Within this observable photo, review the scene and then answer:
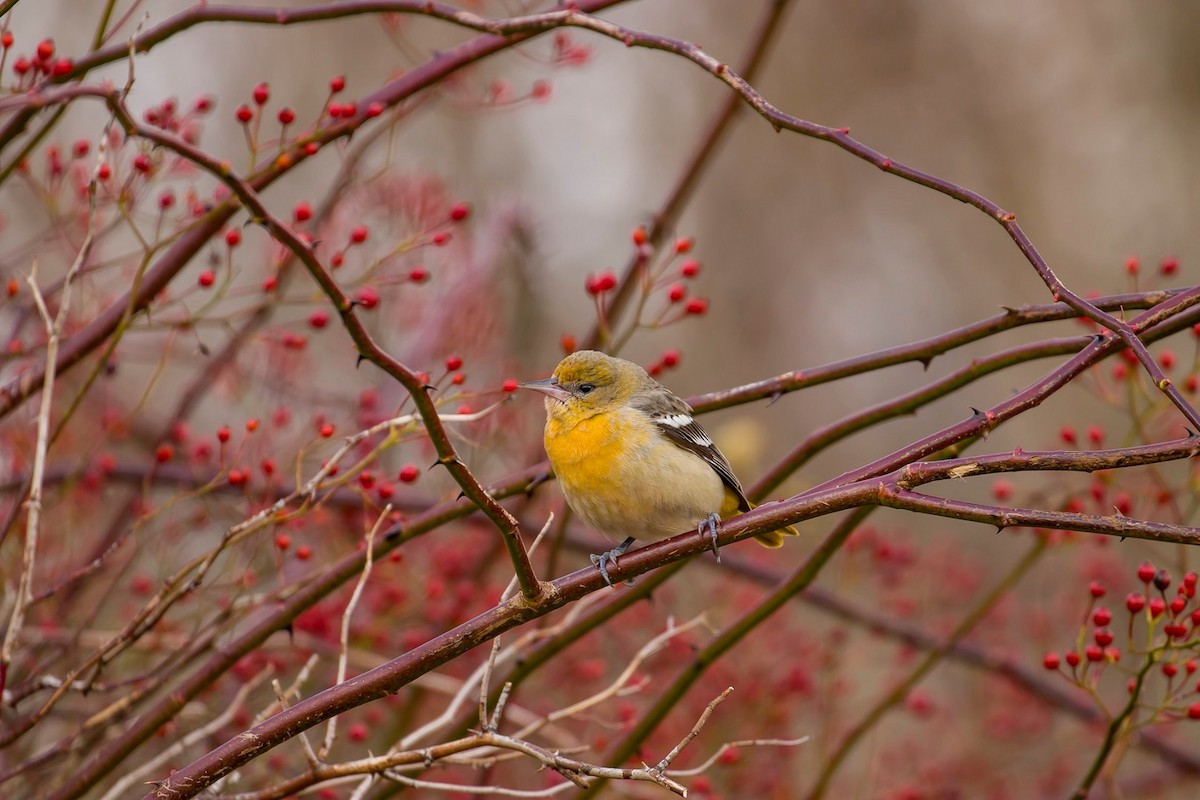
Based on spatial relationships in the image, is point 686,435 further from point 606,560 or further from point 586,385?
point 606,560

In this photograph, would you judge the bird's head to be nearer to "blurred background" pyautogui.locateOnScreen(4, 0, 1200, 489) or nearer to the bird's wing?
the bird's wing

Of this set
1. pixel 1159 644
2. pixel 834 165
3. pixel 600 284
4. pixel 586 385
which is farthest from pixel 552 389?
pixel 834 165

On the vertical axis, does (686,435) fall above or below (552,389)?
below

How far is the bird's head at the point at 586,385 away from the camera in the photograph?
4.83 meters

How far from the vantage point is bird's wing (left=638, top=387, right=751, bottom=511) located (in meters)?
4.77

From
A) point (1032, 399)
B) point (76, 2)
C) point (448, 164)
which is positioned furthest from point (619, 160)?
point (1032, 399)

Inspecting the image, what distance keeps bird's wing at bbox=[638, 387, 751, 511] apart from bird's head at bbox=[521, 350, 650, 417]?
163 mm

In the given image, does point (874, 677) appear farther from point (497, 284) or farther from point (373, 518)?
point (373, 518)

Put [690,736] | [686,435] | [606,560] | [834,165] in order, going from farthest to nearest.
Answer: [834,165], [686,435], [606,560], [690,736]

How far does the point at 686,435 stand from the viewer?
481 centimetres

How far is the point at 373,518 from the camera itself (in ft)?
17.6

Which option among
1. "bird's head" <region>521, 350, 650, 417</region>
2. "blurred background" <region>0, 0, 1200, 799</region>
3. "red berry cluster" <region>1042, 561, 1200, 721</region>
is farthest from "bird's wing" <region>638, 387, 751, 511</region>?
"blurred background" <region>0, 0, 1200, 799</region>

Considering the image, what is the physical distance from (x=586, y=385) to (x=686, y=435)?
48 cm

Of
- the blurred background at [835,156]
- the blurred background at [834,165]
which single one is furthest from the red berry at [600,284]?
the blurred background at [835,156]
